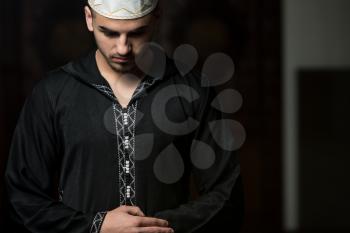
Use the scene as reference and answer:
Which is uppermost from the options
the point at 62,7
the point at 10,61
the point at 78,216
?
the point at 62,7

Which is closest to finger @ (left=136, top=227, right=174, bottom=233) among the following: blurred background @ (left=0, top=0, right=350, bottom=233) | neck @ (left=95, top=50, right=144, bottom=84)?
neck @ (left=95, top=50, right=144, bottom=84)

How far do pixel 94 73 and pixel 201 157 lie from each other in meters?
0.24

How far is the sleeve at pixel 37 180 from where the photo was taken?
3.76ft

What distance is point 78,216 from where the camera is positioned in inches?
45.2

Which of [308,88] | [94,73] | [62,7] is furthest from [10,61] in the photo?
[308,88]

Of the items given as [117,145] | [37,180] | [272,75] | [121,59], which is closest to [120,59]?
[121,59]

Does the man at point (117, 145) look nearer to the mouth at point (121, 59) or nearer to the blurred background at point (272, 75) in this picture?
the mouth at point (121, 59)

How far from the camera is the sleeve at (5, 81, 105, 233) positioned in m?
1.15

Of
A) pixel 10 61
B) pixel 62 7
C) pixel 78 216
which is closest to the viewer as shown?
pixel 78 216

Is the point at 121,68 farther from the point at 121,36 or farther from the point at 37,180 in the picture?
the point at 37,180

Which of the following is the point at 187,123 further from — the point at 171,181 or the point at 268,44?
the point at 268,44

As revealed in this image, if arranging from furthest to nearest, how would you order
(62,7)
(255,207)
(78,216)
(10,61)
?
(255,207), (10,61), (62,7), (78,216)

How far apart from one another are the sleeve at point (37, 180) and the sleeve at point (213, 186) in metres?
0.16

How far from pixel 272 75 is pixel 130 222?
52.9 inches
